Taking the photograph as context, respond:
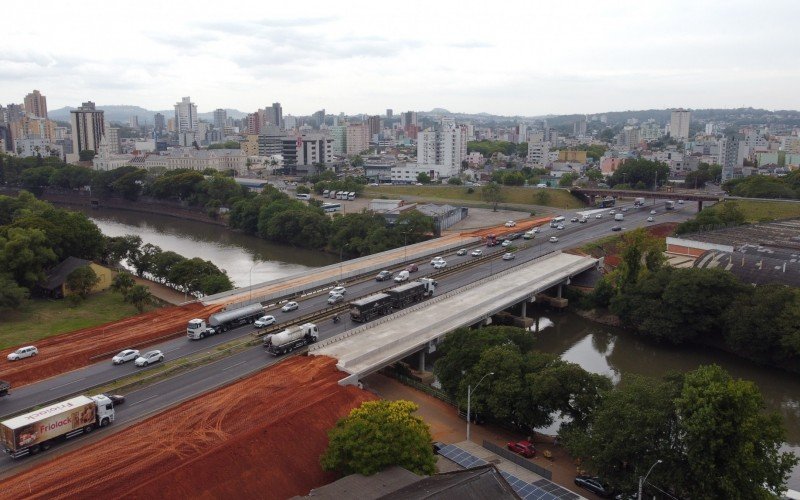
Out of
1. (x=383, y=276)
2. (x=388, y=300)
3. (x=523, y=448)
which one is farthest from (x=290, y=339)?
(x=383, y=276)

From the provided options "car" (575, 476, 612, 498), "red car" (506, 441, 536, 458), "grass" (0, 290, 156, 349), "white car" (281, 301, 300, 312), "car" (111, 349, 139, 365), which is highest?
"white car" (281, 301, 300, 312)

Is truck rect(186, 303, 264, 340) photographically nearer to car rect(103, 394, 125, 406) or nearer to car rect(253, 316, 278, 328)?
car rect(253, 316, 278, 328)

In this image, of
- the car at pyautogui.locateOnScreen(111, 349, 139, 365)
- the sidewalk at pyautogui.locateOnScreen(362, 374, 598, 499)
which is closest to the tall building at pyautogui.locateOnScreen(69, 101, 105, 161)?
the car at pyautogui.locateOnScreen(111, 349, 139, 365)

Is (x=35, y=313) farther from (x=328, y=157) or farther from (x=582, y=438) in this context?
(x=328, y=157)

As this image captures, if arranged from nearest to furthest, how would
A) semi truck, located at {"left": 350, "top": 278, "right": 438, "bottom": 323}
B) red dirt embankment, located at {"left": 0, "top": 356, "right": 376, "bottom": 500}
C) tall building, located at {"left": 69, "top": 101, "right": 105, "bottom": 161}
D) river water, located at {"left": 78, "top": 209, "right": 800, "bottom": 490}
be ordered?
1. red dirt embankment, located at {"left": 0, "top": 356, "right": 376, "bottom": 500}
2. river water, located at {"left": 78, "top": 209, "right": 800, "bottom": 490}
3. semi truck, located at {"left": 350, "top": 278, "right": 438, "bottom": 323}
4. tall building, located at {"left": 69, "top": 101, "right": 105, "bottom": 161}

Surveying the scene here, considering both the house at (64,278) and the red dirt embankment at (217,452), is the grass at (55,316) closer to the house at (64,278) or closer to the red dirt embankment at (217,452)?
the house at (64,278)

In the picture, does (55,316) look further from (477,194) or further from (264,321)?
(477,194)

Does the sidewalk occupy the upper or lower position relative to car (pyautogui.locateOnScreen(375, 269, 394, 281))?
lower

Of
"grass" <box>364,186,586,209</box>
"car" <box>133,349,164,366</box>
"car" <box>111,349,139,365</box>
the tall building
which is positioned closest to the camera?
"car" <box>133,349,164,366</box>
